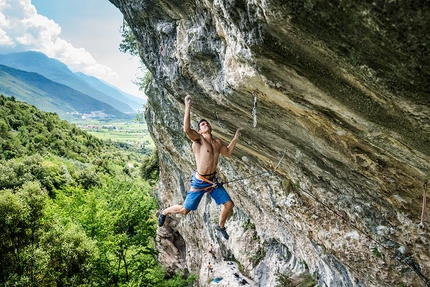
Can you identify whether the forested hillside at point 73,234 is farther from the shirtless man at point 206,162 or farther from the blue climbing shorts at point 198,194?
the blue climbing shorts at point 198,194

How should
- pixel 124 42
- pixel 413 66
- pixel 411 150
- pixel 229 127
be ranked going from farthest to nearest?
pixel 124 42, pixel 229 127, pixel 411 150, pixel 413 66

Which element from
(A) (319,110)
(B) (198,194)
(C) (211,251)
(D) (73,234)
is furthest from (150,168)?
(A) (319,110)

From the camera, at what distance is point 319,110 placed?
162 inches

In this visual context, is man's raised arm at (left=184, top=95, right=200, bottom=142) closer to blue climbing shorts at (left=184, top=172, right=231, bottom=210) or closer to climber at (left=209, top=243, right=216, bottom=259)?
blue climbing shorts at (left=184, top=172, right=231, bottom=210)

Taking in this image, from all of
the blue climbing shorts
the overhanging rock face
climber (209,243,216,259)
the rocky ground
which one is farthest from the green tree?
the blue climbing shorts

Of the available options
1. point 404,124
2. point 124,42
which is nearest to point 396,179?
point 404,124

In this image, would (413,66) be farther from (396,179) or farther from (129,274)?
(129,274)

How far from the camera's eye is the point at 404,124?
10.9 ft

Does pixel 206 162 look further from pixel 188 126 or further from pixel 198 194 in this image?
pixel 188 126

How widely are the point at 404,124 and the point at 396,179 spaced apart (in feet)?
5.32

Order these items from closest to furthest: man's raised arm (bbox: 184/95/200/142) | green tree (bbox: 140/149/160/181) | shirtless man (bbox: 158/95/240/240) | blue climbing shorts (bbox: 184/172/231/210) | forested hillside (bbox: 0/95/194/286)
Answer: man's raised arm (bbox: 184/95/200/142)
shirtless man (bbox: 158/95/240/240)
blue climbing shorts (bbox: 184/172/231/210)
forested hillside (bbox: 0/95/194/286)
green tree (bbox: 140/149/160/181)

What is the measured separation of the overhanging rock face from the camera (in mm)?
2633

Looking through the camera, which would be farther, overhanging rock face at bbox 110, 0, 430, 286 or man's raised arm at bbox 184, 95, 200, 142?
man's raised arm at bbox 184, 95, 200, 142

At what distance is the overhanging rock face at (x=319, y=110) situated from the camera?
2633 mm
